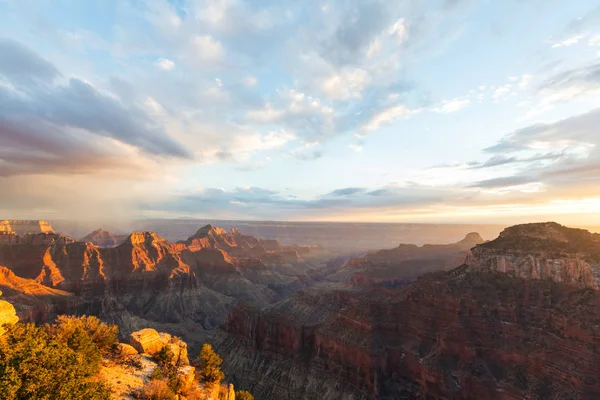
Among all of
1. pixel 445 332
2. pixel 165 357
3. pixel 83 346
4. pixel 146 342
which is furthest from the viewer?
pixel 445 332

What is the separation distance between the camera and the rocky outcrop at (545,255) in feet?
150

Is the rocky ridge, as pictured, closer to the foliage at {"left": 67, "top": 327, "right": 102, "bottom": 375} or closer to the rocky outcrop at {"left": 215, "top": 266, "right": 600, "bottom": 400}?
the rocky outcrop at {"left": 215, "top": 266, "right": 600, "bottom": 400}

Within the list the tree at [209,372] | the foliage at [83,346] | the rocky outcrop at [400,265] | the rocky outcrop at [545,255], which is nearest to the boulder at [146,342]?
the tree at [209,372]

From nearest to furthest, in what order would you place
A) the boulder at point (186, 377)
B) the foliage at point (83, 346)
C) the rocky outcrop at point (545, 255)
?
the foliage at point (83, 346)
the boulder at point (186, 377)
the rocky outcrop at point (545, 255)

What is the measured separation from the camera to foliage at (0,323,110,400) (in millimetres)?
12023

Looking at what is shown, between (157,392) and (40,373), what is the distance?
6.26m

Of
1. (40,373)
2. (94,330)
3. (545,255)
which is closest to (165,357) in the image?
(94,330)

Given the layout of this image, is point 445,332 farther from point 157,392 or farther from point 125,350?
point 125,350

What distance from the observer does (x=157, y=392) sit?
55.7 feet

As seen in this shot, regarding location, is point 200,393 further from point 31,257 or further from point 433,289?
point 31,257

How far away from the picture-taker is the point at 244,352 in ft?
221

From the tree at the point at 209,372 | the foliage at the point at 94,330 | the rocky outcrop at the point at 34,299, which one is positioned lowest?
the rocky outcrop at the point at 34,299

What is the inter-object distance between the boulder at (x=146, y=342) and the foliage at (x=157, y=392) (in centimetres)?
753

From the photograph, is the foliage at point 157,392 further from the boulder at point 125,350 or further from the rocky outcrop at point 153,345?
the boulder at point 125,350
